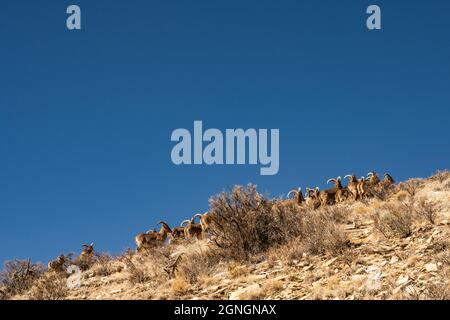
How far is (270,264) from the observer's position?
1444 centimetres

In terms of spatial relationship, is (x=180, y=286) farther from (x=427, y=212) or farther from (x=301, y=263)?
(x=427, y=212)

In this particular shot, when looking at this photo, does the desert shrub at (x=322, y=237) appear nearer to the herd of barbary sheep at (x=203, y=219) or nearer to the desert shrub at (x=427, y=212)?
the desert shrub at (x=427, y=212)

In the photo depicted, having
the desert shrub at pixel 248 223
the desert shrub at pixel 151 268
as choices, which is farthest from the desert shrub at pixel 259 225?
the desert shrub at pixel 151 268

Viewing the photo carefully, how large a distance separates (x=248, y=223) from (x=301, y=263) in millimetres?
2789

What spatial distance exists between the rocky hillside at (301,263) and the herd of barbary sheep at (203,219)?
9.21 feet

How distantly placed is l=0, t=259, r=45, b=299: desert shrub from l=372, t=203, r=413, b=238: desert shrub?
39.0ft

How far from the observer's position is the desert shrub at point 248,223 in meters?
16.0

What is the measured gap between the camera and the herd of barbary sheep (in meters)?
22.1

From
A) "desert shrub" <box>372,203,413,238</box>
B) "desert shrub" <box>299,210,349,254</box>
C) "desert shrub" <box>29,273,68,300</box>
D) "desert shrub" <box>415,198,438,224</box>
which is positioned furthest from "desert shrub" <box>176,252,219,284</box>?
"desert shrub" <box>415,198,438,224</box>

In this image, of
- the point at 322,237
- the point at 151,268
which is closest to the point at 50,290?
the point at 151,268

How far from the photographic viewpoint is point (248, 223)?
16.3m
